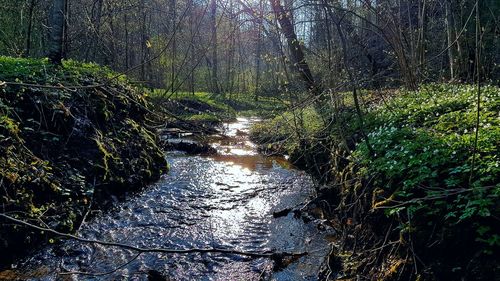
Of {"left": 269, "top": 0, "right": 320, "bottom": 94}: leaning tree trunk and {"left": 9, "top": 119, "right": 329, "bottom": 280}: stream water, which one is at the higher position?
{"left": 269, "top": 0, "right": 320, "bottom": 94}: leaning tree trunk

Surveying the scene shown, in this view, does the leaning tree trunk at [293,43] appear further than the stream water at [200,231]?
Yes

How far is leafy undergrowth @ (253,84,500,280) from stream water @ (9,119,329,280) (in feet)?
2.59

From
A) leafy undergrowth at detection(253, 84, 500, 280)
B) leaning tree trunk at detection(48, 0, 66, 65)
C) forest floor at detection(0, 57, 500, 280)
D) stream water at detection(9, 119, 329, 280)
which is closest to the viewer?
leafy undergrowth at detection(253, 84, 500, 280)

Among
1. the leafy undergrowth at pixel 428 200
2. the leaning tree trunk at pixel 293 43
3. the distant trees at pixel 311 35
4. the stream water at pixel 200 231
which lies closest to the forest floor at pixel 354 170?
the leafy undergrowth at pixel 428 200

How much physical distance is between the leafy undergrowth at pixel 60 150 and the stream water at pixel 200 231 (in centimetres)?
37

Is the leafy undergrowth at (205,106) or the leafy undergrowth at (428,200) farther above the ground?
the leafy undergrowth at (205,106)

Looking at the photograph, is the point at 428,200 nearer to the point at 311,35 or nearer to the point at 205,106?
the point at 311,35

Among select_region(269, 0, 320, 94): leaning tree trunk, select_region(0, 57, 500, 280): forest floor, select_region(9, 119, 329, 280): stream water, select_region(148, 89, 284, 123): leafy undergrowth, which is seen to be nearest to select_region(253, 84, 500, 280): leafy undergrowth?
select_region(0, 57, 500, 280): forest floor

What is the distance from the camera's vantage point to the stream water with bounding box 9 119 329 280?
426 centimetres

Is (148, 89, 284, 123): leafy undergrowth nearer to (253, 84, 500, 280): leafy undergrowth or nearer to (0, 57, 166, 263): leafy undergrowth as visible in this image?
(0, 57, 166, 263): leafy undergrowth

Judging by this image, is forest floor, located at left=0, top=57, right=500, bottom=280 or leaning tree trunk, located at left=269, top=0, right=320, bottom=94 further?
leaning tree trunk, located at left=269, top=0, right=320, bottom=94

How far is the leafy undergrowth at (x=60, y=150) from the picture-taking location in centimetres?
464

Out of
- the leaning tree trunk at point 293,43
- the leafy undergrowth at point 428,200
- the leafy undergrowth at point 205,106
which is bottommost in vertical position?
the leafy undergrowth at point 428,200

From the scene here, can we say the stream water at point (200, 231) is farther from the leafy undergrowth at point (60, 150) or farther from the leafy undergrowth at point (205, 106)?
the leafy undergrowth at point (205, 106)
